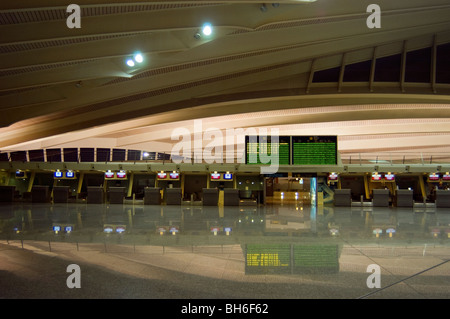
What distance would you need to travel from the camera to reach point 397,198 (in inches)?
730

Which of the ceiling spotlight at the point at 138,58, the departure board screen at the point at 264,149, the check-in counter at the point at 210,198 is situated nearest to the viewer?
the ceiling spotlight at the point at 138,58

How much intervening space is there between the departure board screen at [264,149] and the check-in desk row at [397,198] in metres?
4.32

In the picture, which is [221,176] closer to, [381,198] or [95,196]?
[95,196]

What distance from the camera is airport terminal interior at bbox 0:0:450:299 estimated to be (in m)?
4.38

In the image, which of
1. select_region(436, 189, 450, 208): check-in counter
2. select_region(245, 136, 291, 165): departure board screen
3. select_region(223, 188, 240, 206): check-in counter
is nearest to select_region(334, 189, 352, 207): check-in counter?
select_region(245, 136, 291, 165): departure board screen

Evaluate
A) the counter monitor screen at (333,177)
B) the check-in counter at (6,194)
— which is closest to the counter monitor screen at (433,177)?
the counter monitor screen at (333,177)

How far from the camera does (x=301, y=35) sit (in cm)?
1138

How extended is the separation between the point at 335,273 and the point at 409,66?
51.4 ft

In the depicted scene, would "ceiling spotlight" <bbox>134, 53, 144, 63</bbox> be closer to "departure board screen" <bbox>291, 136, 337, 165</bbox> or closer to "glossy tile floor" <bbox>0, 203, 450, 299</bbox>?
"glossy tile floor" <bbox>0, 203, 450, 299</bbox>

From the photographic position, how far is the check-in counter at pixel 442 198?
1817cm

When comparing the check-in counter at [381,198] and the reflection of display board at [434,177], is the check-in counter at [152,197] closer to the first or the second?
the check-in counter at [381,198]

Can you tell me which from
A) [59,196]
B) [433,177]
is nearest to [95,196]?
[59,196]
